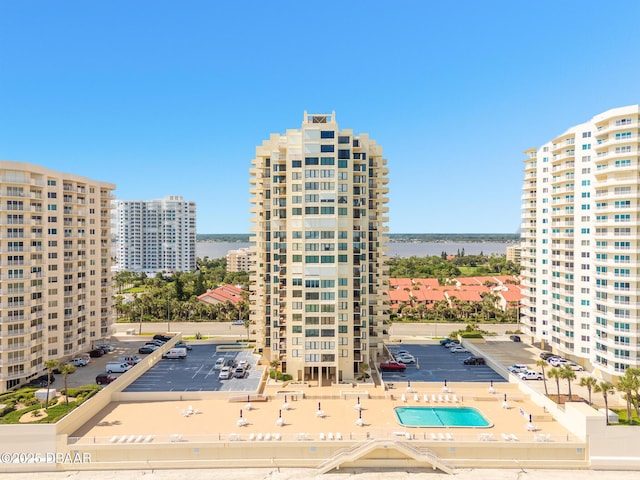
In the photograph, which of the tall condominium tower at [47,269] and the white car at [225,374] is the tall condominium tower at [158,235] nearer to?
the tall condominium tower at [47,269]

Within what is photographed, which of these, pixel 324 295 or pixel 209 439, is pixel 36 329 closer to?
pixel 209 439

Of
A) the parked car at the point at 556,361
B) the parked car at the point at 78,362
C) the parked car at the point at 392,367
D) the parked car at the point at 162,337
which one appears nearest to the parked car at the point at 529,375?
the parked car at the point at 556,361

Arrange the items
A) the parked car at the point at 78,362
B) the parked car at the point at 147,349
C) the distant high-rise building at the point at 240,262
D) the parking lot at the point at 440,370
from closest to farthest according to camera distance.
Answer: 1. the parking lot at the point at 440,370
2. the parked car at the point at 78,362
3. the parked car at the point at 147,349
4. the distant high-rise building at the point at 240,262

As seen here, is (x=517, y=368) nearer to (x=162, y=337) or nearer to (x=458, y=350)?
(x=458, y=350)

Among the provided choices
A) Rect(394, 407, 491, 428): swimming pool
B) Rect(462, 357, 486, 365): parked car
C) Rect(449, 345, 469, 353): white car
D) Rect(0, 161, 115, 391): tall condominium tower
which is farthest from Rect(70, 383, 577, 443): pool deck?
Rect(449, 345, 469, 353): white car

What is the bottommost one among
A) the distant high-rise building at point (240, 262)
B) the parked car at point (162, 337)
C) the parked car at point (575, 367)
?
the parked car at point (575, 367)

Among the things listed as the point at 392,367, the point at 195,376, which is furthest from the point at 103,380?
the point at 392,367

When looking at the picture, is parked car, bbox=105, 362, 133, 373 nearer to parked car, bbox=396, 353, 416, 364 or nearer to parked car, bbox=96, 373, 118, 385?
parked car, bbox=96, 373, 118, 385

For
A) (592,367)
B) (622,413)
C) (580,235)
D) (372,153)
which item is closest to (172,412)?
(372,153)
